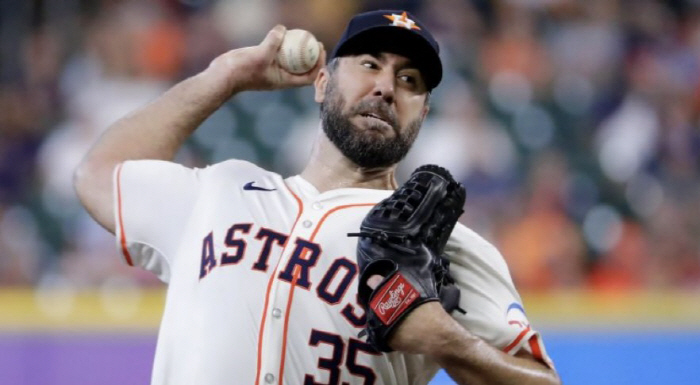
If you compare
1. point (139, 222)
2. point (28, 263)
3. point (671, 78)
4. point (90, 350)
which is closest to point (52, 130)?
point (28, 263)

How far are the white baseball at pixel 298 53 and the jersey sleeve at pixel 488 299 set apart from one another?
2.15ft

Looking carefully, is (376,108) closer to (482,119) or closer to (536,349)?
(536,349)

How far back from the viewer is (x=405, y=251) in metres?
2.20

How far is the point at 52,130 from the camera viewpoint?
21.4 feet

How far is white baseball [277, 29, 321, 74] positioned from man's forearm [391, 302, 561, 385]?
3.05 ft

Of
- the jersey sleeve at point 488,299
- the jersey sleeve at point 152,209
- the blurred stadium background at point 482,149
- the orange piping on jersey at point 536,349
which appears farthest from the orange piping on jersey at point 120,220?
the blurred stadium background at point 482,149

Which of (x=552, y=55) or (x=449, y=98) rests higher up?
(x=552, y=55)

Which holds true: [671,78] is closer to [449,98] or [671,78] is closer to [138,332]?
[449,98]

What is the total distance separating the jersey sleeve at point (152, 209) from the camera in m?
2.64

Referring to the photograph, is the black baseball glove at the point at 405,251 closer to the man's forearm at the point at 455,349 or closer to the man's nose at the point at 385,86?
the man's forearm at the point at 455,349

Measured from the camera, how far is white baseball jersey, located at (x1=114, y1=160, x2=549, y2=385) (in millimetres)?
2375

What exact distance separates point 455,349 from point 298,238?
529 millimetres

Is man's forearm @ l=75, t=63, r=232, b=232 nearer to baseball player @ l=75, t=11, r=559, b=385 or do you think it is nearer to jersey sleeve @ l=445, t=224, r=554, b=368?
baseball player @ l=75, t=11, r=559, b=385

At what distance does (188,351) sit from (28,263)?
371 centimetres
